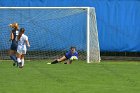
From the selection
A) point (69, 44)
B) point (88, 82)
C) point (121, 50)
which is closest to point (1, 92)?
point (88, 82)

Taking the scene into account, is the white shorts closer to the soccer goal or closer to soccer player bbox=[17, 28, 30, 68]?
soccer player bbox=[17, 28, 30, 68]

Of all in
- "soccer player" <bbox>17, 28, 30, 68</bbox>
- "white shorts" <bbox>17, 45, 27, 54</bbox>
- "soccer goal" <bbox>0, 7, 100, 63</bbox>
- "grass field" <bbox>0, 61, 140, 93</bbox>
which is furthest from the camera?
"soccer goal" <bbox>0, 7, 100, 63</bbox>

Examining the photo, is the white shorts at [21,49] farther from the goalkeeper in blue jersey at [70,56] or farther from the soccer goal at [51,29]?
the soccer goal at [51,29]

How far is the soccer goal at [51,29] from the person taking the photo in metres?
29.3

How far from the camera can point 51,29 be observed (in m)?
30.1

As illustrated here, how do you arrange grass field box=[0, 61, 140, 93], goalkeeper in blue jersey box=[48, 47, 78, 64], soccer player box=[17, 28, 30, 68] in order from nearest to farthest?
grass field box=[0, 61, 140, 93] < soccer player box=[17, 28, 30, 68] < goalkeeper in blue jersey box=[48, 47, 78, 64]

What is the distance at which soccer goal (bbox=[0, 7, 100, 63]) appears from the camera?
2930cm

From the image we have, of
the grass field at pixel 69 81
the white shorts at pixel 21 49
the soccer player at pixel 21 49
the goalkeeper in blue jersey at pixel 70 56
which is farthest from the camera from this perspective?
the goalkeeper in blue jersey at pixel 70 56

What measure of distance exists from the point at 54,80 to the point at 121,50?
1374 centimetres

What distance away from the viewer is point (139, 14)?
30.8 meters

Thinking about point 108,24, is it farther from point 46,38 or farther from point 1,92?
point 1,92

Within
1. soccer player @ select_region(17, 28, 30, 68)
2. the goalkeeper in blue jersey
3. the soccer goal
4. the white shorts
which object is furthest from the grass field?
the soccer goal

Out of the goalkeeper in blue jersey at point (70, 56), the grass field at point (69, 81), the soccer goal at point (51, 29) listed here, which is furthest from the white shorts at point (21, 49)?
the soccer goal at point (51, 29)

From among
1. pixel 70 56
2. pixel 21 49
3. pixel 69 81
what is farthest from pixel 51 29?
pixel 69 81
